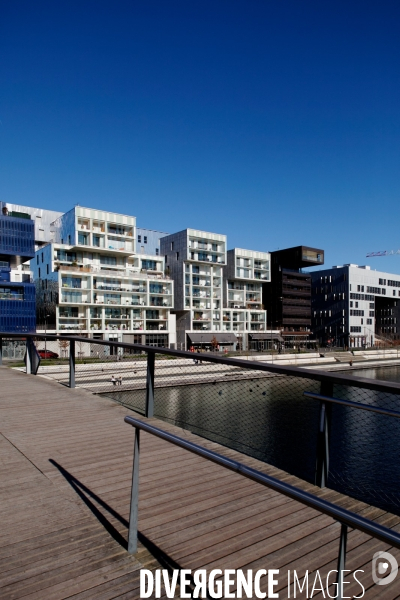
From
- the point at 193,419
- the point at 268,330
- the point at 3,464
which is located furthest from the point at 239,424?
the point at 268,330

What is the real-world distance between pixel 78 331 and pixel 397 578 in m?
50.7

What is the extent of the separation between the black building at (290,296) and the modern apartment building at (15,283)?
40.1 metres

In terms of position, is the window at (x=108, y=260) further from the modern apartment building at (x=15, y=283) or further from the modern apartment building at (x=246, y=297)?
the modern apartment building at (x=246, y=297)

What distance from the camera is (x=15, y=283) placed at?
156 ft

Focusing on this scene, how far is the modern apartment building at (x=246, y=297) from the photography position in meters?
67.1

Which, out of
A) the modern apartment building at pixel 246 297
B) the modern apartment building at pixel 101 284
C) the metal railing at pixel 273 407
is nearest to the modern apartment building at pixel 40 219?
the modern apartment building at pixel 101 284

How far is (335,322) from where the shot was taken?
280ft

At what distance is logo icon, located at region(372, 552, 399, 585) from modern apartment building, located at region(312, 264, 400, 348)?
83111mm

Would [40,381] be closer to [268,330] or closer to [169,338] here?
[169,338]

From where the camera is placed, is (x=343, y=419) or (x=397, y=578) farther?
(x=343, y=419)

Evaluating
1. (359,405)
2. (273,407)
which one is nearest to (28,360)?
(359,405)

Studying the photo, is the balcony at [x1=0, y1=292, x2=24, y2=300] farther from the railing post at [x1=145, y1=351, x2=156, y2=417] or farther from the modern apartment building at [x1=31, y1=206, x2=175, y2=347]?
the railing post at [x1=145, y1=351, x2=156, y2=417]

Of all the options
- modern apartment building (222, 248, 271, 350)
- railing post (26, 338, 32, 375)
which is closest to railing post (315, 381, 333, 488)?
railing post (26, 338, 32, 375)

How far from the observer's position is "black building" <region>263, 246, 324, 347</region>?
248 ft
